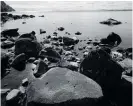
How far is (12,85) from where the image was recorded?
10.3 m

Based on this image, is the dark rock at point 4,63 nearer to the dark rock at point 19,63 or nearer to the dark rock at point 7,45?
the dark rock at point 19,63

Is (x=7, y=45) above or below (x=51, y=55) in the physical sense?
below

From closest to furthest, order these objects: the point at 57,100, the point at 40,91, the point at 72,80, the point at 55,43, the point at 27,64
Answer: the point at 57,100 < the point at 40,91 < the point at 72,80 < the point at 27,64 < the point at 55,43

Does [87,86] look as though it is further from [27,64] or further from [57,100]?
[27,64]

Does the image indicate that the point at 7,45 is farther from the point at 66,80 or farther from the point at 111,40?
the point at 66,80

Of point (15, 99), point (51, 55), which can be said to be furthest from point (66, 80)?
point (51, 55)

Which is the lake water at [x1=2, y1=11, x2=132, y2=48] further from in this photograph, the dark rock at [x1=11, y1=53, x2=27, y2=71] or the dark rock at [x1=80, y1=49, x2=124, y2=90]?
the dark rock at [x1=80, y1=49, x2=124, y2=90]

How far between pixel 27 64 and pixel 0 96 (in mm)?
4403

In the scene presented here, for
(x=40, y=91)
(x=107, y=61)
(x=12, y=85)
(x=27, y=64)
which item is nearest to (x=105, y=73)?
(x=107, y=61)

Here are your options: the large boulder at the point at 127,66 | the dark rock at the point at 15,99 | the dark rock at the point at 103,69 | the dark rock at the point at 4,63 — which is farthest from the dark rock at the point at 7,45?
the large boulder at the point at 127,66

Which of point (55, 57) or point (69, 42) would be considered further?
point (69, 42)

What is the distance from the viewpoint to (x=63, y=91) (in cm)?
700

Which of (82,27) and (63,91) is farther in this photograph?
(82,27)

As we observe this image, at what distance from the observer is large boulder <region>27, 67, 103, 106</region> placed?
6691 mm
